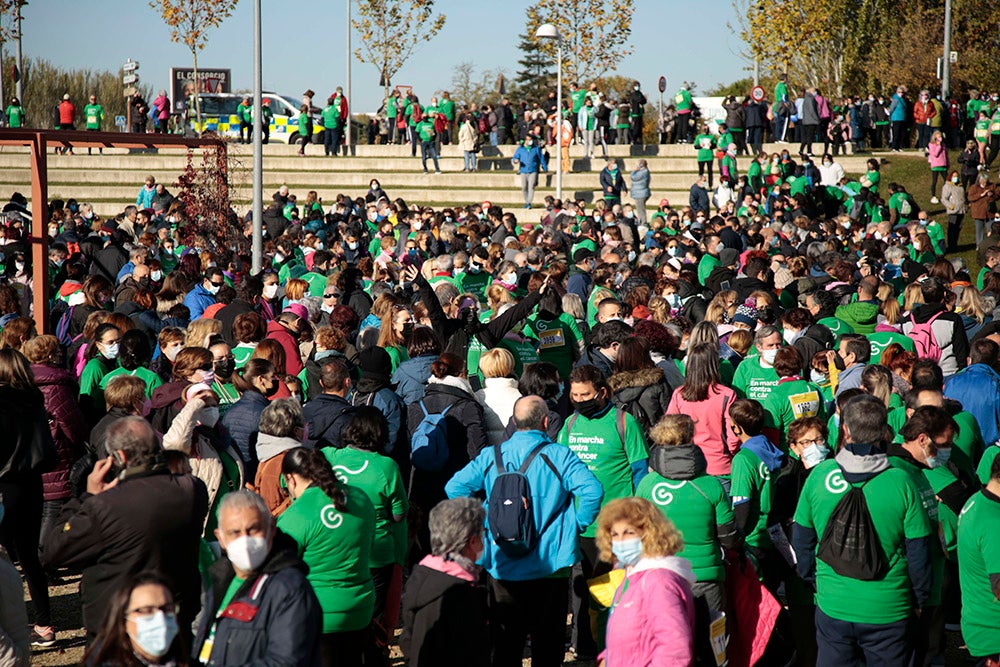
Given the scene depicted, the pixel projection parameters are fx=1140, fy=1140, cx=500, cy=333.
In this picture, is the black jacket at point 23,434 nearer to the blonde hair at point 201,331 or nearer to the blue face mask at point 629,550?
the blonde hair at point 201,331

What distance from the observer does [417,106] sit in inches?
1305

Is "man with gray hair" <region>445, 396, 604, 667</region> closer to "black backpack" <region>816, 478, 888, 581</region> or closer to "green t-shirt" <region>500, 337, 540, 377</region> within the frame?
"black backpack" <region>816, 478, 888, 581</region>

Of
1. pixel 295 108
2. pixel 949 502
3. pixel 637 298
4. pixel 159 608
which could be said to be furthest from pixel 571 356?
pixel 295 108

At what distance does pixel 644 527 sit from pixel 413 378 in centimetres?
369

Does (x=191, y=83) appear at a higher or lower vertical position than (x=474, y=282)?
higher

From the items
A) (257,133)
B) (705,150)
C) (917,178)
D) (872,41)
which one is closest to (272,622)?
(257,133)

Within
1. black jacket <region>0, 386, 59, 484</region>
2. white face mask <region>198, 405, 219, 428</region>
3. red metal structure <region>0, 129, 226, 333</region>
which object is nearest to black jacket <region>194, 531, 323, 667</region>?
white face mask <region>198, 405, 219, 428</region>

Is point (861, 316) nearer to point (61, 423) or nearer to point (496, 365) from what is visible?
point (496, 365)

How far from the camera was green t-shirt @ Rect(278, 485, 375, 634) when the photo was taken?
4.91 meters

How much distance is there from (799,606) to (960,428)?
1521 millimetres

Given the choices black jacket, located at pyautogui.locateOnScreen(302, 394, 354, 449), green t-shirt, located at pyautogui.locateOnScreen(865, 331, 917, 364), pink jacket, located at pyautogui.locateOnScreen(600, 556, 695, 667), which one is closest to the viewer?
pink jacket, located at pyautogui.locateOnScreen(600, 556, 695, 667)

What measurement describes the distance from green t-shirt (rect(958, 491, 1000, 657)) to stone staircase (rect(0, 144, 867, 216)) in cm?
2457

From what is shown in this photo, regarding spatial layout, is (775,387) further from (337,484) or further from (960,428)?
(337,484)

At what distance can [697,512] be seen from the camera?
5.41m
